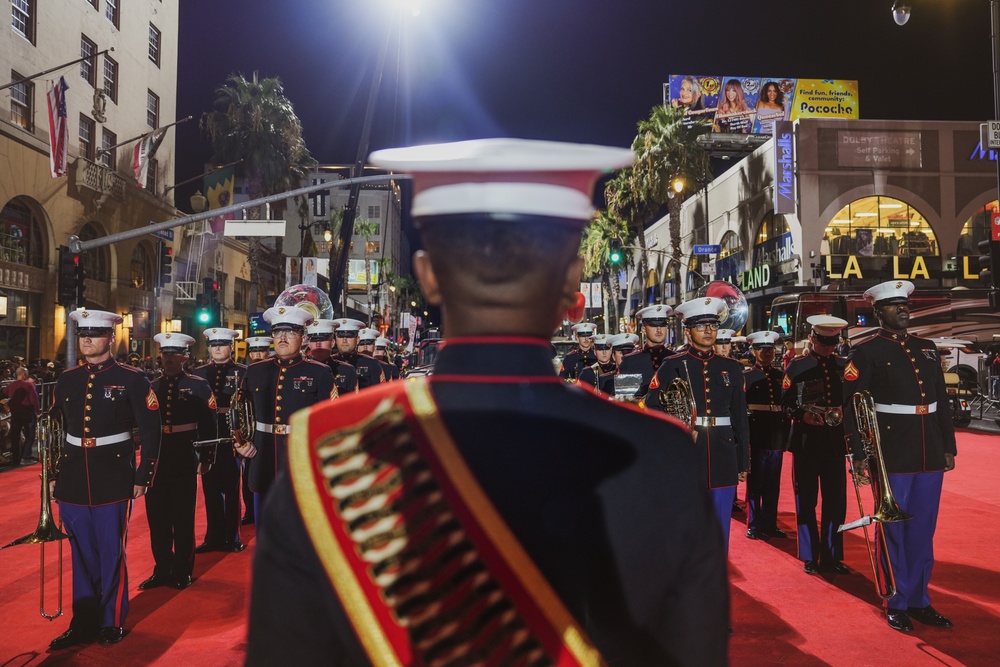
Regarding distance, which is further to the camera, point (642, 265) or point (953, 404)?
point (642, 265)

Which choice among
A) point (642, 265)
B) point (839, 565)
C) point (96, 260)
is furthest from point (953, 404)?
point (642, 265)

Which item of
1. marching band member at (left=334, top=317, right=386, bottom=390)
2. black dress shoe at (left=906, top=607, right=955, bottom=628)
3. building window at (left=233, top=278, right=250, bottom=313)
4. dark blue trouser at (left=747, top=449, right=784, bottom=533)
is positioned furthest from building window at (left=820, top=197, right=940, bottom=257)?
building window at (left=233, top=278, right=250, bottom=313)

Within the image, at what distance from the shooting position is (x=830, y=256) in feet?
114

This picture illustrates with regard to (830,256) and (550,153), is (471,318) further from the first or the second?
(830,256)

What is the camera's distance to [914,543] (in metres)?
6.05

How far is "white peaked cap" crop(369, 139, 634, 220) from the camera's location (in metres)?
1.38

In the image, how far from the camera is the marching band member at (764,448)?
30.3 ft

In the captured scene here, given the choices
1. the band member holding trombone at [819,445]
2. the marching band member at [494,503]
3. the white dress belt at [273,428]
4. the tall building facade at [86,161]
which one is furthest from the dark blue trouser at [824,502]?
the tall building facade at [86,161]

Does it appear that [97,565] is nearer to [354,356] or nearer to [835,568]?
[835,568]

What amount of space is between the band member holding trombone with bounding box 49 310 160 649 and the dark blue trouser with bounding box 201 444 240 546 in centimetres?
237

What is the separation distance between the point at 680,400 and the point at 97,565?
16.6 feet

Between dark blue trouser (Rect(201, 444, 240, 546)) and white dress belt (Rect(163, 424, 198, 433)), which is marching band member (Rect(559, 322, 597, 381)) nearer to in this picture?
dark blue trouser (Rect(201, 444, 240, 546))

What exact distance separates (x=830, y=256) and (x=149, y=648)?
34.5 metres

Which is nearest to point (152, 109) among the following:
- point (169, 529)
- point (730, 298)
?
point (730, 298)
